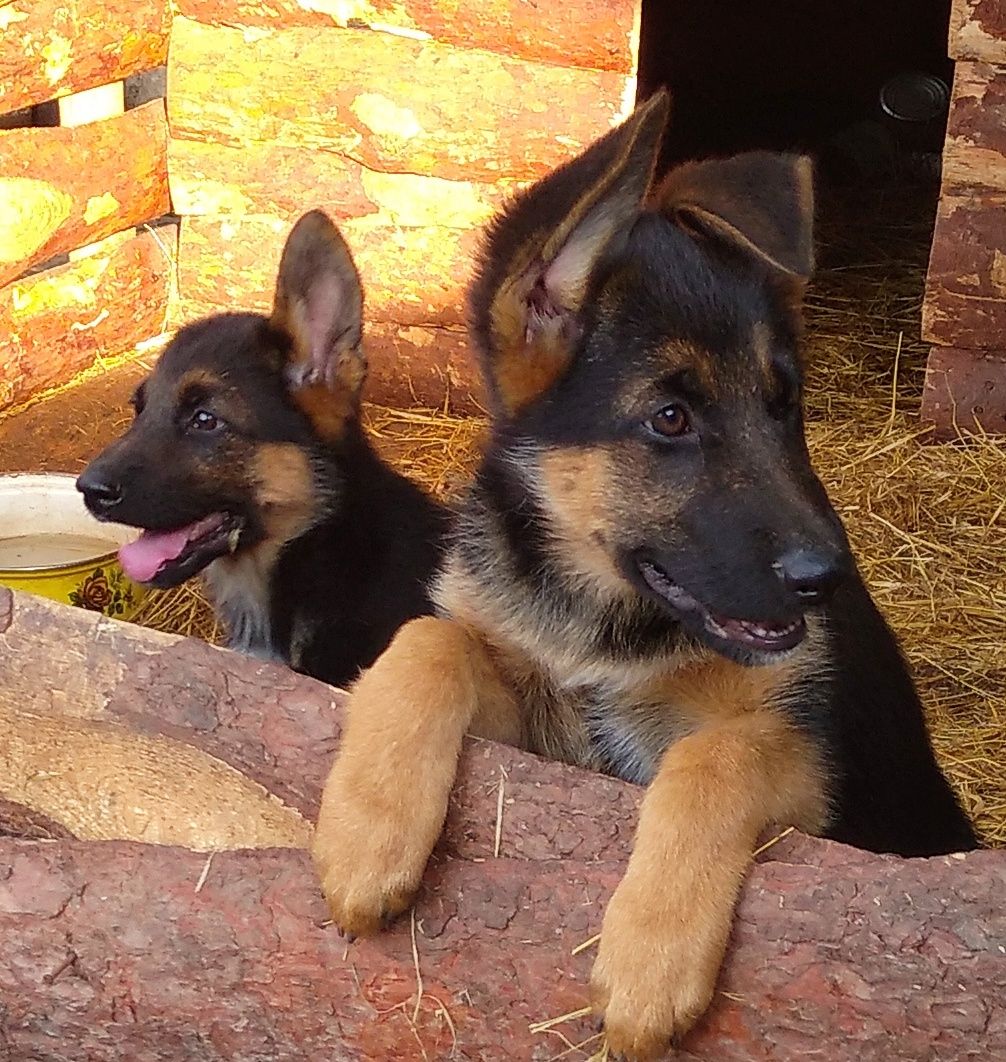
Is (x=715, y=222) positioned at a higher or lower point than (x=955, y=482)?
higher

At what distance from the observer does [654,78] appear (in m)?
10.3

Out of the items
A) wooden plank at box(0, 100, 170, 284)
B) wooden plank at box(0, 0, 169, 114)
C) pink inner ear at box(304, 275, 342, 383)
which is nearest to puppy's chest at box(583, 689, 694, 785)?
pink inner ear at box(304, 275, 342, 383)

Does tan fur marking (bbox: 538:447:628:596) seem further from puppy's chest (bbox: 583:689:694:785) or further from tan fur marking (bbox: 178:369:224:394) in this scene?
tan fur marking (bbox: 178:369:224:394)

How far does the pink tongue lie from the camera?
→ 432 cm

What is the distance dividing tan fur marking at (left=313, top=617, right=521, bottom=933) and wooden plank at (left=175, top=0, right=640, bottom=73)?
3.66 metres

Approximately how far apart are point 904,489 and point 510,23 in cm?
241

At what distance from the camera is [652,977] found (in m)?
2.48

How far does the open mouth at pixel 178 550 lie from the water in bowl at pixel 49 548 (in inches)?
24.5

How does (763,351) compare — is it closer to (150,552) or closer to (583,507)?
(583,507)

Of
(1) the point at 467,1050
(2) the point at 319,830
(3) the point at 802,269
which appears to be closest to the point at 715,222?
(3) the point at 802,269

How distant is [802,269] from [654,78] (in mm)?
7689

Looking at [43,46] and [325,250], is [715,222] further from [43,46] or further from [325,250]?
[43,46]

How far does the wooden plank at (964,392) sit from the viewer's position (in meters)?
6.46

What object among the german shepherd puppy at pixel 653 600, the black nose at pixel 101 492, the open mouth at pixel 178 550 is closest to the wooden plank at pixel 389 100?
the open mouth at pixel 178 550
